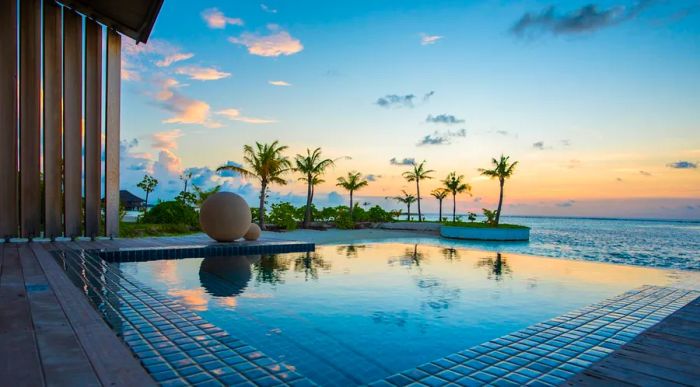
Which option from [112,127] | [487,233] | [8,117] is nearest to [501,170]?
[487,233]

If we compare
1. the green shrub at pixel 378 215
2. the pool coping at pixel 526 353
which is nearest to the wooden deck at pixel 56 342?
the pool coping at pixel 526 353

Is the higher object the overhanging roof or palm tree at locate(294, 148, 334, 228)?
the overhanging roof

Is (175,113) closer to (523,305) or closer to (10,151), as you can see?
(10,151)

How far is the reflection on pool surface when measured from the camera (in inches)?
165

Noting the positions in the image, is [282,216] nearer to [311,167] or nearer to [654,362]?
[311,167]

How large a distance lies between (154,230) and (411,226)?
16.7 m

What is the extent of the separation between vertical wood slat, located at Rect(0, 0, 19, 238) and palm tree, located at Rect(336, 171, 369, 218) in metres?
23.6

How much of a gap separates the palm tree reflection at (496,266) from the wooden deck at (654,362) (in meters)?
4.72

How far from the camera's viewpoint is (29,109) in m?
10.1

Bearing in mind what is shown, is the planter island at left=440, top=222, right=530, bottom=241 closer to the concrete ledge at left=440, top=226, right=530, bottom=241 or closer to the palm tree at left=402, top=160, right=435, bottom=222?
the concrete ledge at left=440, top=226, right=530, bottom=241

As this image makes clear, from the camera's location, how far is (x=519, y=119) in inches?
701

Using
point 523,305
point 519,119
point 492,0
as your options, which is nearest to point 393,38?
point 492,0

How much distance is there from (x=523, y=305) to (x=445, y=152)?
17.6 meters

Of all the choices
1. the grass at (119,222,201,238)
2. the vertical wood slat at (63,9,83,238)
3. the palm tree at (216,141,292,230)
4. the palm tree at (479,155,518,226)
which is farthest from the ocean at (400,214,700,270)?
the vertical wood slat at (63,9,83,238)
